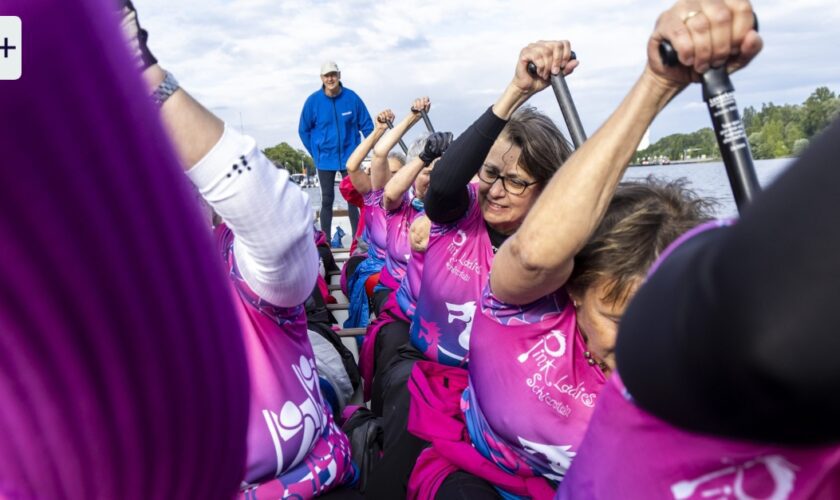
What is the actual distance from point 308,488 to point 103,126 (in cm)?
101

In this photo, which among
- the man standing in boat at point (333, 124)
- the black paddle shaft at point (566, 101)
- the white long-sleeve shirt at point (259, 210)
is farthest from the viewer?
the man standing in boat at point (333, 124)

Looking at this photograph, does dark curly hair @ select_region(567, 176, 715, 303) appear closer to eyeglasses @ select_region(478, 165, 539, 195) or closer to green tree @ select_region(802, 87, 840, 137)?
green tree @ select_region(802, 87, 840, 137)

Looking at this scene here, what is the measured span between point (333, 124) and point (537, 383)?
6.12m

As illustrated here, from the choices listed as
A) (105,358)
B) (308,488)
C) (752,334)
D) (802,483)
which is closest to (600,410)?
(802,483)

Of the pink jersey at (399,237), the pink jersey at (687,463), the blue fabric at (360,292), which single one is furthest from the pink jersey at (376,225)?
the pink jersey at (687,463)

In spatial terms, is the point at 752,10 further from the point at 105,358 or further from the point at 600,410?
the point at 105,358

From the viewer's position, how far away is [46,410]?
476mm

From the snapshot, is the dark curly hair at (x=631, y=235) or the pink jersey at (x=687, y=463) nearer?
the pink jersey at (x=687, y=463)

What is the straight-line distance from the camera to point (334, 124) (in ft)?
23.6

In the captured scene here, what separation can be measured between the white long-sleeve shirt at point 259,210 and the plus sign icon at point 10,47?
0.28m

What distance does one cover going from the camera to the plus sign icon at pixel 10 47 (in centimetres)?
38

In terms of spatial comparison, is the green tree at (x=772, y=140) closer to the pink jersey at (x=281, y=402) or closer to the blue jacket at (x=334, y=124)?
the pink jersey at (x=281, y=402)

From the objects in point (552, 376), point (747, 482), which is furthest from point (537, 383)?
point (747, 482)

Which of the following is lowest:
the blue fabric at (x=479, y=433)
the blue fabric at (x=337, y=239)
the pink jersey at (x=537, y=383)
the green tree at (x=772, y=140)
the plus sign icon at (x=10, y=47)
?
the blue fabric at (x=337, y=239)
